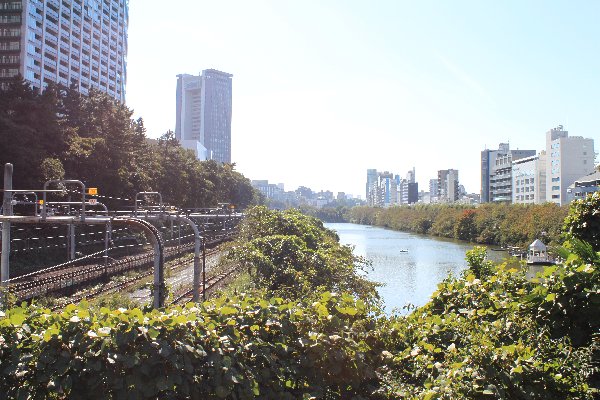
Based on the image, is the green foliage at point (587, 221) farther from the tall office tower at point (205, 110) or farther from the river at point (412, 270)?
the tall office tower at point (205, 110)

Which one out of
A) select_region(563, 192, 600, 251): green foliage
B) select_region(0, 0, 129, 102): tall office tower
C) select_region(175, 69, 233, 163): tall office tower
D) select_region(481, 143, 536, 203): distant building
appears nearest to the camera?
select_region(563, 192, 600, 251): green foliage

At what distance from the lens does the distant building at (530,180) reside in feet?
272

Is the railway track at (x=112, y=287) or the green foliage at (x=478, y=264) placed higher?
the green foliage at (x=478, y=264)

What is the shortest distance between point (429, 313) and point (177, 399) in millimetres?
3309

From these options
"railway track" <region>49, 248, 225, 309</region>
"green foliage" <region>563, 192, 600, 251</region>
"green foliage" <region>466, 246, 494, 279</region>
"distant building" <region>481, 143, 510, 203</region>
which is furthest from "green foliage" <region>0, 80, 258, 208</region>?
"distant building" <region>481, 143, 510, 203</region>

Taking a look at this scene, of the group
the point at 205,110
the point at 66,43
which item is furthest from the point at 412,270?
the point at 205,110

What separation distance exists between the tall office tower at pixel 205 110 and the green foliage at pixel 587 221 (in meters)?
173

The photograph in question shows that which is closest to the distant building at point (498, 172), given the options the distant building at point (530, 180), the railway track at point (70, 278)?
the distant building at point (530, 180)

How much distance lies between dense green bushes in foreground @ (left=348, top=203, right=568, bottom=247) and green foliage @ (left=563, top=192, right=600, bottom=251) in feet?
110

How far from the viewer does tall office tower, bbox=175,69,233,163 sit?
180 m

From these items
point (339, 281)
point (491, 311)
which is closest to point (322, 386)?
point (491, 311)

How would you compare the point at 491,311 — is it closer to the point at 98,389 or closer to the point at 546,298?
the point at 546,298

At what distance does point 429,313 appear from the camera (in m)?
6.01

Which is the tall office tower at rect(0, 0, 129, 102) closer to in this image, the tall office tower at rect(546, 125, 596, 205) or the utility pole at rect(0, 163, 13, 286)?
the utility pole at rect(0, 163, 13, 286)
